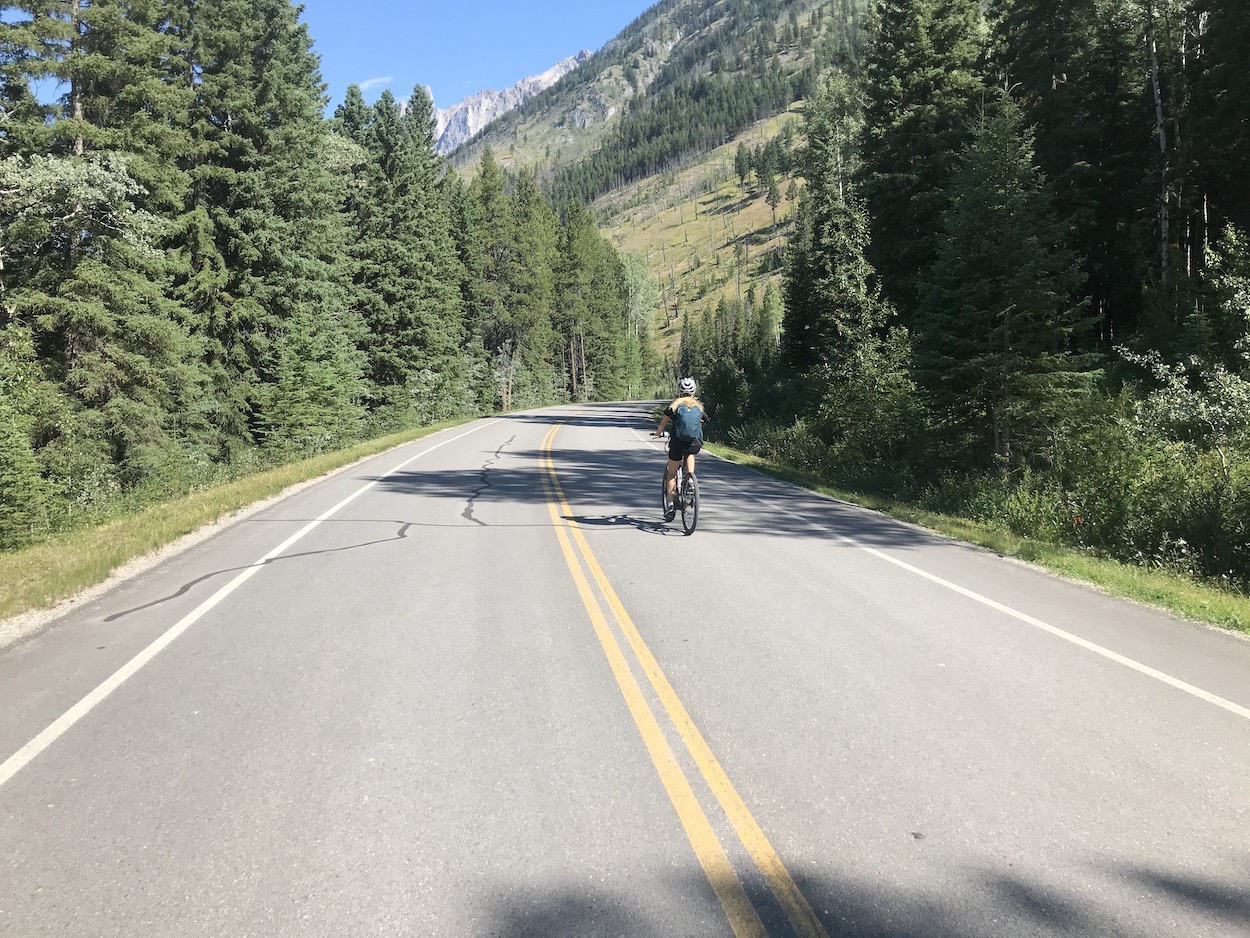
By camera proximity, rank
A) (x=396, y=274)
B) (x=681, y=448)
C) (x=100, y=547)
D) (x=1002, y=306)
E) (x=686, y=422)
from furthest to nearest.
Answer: (x=396, y=274), (x=1002, y=306), (x=681, y=448), (x=686, y=422), (x=100, y=547)

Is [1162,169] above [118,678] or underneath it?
above

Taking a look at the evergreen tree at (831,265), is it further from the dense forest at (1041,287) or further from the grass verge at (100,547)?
the grass verge at (100,547)

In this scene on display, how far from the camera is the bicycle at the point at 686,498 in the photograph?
10.3 metres

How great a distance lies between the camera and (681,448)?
10.6m

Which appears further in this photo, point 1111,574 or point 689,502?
point 689,502

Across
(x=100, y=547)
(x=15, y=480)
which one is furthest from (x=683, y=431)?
(x=15, y=480)

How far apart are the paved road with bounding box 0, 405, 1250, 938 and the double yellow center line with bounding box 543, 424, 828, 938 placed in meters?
0.02

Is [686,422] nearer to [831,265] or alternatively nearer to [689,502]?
[689,502]

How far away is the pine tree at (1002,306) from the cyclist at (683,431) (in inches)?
243

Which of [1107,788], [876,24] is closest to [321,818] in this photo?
[1107,788]

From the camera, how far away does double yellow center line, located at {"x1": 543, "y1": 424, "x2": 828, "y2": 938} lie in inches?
110

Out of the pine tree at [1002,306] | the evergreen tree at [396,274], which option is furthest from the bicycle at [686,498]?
the evergreen tree at [396,274]

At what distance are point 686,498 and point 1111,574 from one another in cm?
523

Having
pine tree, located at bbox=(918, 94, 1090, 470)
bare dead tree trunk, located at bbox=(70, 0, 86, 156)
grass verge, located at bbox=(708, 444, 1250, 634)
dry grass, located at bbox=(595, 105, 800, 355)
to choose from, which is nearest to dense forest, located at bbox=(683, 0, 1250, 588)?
pine tree, located at bbox=(918, 94, 1090, 470)
